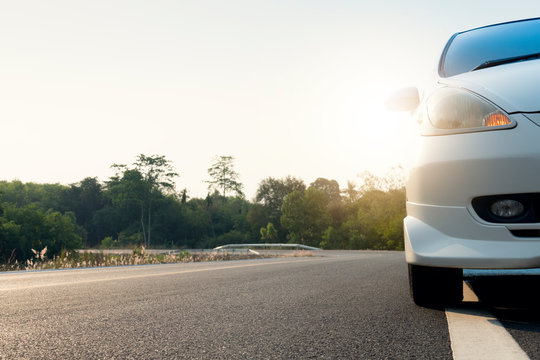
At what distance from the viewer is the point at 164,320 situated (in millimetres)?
2869

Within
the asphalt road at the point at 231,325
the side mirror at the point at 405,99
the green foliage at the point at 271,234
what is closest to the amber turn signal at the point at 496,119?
the side mirror at the point at 405,99

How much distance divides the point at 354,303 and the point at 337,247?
63.2 m

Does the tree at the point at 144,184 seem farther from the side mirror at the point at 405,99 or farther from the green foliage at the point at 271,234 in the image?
the side mirror at the point at 405,99

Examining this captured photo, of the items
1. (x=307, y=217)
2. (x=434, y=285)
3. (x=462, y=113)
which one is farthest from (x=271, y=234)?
(x=462, y=113)

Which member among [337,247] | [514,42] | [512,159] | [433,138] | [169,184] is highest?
[169,184]

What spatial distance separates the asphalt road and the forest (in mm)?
50683

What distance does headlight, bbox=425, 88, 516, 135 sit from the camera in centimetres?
272

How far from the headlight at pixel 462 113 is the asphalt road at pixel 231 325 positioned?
1.12 metres

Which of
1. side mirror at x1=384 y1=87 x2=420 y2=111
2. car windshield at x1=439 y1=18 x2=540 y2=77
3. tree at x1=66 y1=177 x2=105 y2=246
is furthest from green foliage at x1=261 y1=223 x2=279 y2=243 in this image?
side mirror at x1=384 y1=87 x2=420 y2=111

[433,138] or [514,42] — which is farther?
[514,42]

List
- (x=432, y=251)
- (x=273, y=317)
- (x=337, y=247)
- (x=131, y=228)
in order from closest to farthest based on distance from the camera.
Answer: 1. (x=432, y=251)
2. (x=273, y=317)
3. (x=337, y=247)
4. (x=131, y=228)

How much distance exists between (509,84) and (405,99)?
886mm

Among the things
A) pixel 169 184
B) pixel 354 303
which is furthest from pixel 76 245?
pixel 354 303

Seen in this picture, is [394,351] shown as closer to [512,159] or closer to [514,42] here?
[512,159]
